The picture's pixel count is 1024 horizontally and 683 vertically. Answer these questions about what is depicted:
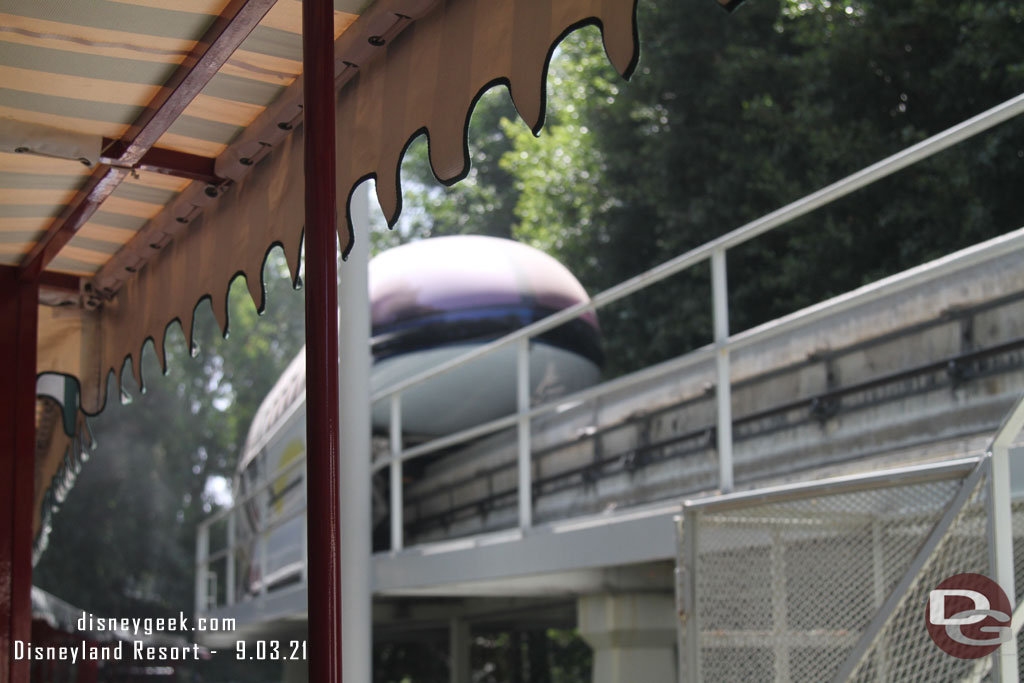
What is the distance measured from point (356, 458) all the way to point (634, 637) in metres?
1.93

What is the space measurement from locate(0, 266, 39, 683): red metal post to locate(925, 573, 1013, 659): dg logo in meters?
2.83

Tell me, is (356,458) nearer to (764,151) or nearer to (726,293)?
(726,293)

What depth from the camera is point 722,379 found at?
188 inches

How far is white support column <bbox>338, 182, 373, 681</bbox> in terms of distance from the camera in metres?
5.73

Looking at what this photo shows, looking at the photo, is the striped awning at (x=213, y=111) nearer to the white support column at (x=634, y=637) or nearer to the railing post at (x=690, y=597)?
the railing post at (x=690, y=597)

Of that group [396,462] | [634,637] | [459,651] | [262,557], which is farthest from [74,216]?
[262,557]

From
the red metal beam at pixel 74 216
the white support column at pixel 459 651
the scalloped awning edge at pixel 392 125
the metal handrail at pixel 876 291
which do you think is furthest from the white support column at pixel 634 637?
the white support column at pixel 459 651

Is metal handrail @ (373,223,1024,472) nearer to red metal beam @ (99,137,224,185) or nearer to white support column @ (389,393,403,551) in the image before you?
white support column @ (389,393,403,551)

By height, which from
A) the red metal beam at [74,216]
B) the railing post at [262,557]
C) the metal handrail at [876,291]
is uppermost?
the red metal beam at [74,216]

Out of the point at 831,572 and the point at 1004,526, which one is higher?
the point at 1004,526

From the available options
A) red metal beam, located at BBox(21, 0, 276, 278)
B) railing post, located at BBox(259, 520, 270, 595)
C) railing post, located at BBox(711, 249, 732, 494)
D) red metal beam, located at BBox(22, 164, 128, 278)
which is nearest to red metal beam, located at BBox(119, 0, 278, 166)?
red metal beam, located at BBox(21, 0, 276, 278)

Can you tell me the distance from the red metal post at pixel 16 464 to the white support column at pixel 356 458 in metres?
1.74

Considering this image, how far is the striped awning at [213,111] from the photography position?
2438mm

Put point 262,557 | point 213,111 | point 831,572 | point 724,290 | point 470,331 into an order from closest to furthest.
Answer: point 213,111, point 831,572, point 724,290, point 470,331, point 262,557
